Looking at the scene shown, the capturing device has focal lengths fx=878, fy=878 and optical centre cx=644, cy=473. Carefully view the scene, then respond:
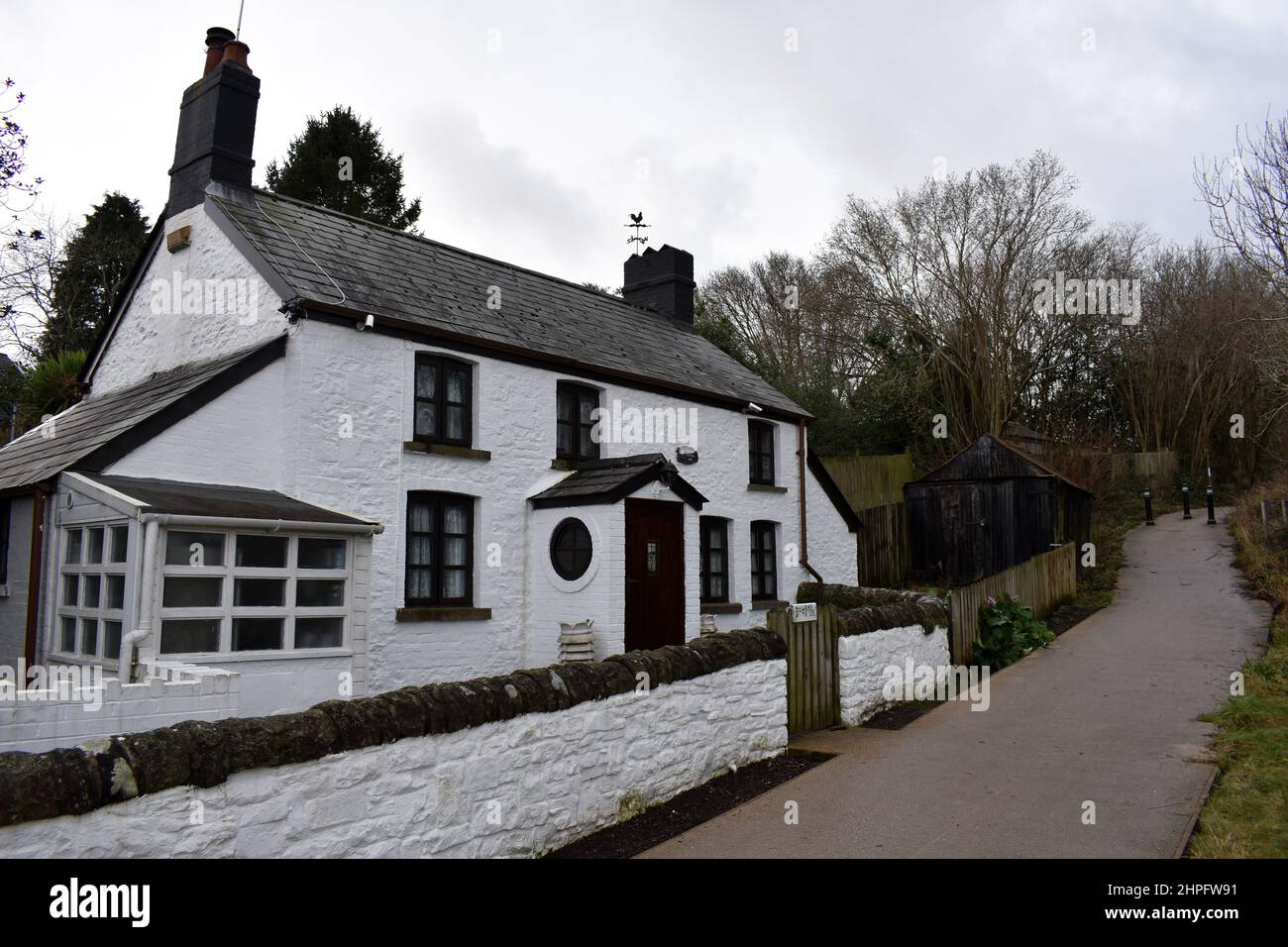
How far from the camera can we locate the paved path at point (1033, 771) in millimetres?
6309

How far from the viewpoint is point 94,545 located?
342 inches

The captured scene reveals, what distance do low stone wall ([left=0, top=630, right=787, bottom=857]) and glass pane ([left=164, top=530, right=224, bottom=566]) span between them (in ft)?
12.2

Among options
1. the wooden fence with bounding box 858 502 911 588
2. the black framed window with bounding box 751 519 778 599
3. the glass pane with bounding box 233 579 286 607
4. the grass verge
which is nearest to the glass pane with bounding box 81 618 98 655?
the glass pane with bounding box 233 579 286 607

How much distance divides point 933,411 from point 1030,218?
7.55 metres

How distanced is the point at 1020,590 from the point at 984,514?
15.7 ft

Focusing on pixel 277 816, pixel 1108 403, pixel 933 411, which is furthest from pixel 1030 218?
pixel 277 816

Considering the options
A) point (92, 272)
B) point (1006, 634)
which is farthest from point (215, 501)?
point (92, 272)

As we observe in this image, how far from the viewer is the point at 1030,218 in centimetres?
3120

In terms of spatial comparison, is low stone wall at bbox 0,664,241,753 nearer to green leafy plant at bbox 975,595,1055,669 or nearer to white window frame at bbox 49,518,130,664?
white window frame at bbox 49,518,130,664

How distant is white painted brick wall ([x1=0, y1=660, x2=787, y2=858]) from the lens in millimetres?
4188

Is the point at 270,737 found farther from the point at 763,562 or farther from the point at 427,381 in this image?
the point at 763,562

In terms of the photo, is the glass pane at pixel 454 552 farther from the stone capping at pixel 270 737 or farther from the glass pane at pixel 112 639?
the stone capping at pixel 270 737
